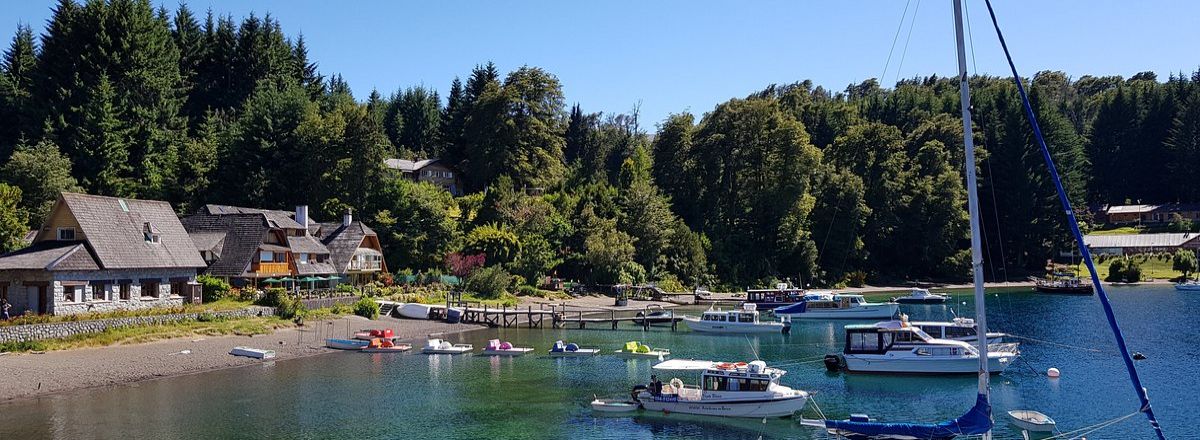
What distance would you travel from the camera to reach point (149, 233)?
208 ft

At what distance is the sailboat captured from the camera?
25625mm

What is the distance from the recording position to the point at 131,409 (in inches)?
1585

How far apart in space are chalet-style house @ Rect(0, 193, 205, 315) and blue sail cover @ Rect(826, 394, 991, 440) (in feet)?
157

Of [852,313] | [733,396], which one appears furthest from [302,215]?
[733,396]

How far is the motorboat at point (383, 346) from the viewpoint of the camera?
199ft

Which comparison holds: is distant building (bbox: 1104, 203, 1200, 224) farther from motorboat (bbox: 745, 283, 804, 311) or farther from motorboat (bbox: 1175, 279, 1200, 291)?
motorboat (bbox: 745, 283, 804, 311)

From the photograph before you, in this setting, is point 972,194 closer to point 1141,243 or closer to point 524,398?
point 524,398

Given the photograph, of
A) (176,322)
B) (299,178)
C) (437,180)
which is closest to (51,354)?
(176,322)

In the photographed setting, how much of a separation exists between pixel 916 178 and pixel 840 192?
599 inches

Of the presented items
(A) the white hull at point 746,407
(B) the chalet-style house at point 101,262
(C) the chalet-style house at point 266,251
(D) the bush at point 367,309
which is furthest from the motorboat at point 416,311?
(A) the white hull at point 746,407

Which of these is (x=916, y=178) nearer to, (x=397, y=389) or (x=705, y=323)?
(x=705, y=323)

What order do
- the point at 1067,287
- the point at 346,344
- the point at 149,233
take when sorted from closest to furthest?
the point at 346,344 → the point at 149,233 → the point at 1067,287

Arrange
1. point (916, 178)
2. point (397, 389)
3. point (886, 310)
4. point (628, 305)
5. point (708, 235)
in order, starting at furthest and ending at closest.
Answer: point (916, 178) < point (708, 235) < point (628, 305) < point (886, 310) < point (397, 389)

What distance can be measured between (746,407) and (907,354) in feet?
52.0
